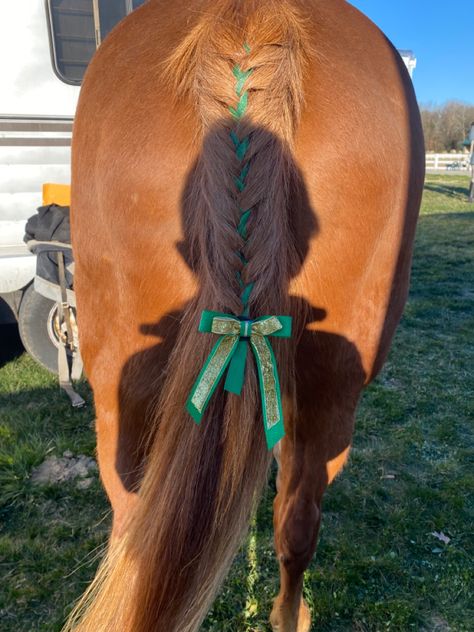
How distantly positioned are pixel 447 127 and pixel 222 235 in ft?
178

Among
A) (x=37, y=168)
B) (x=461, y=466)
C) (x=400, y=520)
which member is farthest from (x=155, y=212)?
(x=37, y=168)

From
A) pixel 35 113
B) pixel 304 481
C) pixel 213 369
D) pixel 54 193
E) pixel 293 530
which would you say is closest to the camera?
pixel 213 369

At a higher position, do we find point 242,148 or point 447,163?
point 447,163

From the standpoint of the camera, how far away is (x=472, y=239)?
340 inches

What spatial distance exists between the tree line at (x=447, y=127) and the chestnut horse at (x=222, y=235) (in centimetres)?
4966

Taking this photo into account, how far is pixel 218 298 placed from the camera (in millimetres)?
840

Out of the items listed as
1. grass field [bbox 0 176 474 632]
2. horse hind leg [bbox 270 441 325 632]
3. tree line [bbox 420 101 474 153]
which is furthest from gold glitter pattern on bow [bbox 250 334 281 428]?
tree line [bbox 420 101 474 153]

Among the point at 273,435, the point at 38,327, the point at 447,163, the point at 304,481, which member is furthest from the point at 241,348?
the point at 447,163

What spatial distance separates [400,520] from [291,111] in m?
2.14

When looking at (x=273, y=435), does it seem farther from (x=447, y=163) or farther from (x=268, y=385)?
(x=447, y=163)

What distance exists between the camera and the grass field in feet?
6.17

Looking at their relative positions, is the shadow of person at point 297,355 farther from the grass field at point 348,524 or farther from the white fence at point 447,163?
the white fence at point 447,163

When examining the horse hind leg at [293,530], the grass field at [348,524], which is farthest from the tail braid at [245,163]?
the grass field at [348,524]

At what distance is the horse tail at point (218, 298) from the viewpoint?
0.85 metres
